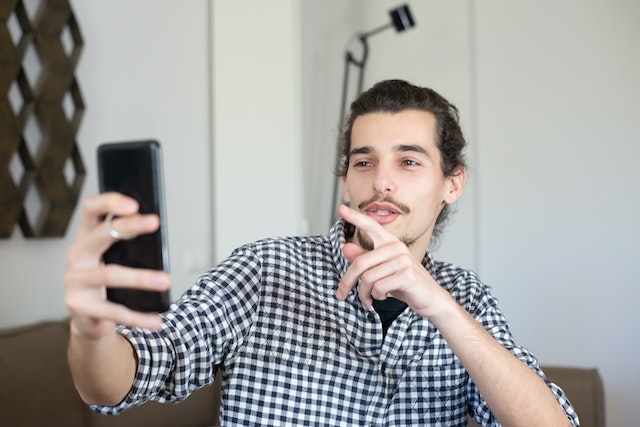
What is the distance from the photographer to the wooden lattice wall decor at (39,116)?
64.7 inches

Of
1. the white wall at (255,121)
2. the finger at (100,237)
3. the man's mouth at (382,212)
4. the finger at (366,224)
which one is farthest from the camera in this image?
the white wall at (255,121)

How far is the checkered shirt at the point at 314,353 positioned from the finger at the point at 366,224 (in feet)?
1.08

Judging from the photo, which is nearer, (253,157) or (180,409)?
(180,409)

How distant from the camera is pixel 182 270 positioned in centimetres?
229

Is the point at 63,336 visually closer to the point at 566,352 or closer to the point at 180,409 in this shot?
the point at 180,409

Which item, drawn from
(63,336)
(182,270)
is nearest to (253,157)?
(182,270)

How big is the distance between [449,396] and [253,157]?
54.4 inches

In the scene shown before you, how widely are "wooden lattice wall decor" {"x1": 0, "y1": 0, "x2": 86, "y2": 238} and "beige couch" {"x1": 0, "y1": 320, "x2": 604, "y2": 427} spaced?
286 millimetres

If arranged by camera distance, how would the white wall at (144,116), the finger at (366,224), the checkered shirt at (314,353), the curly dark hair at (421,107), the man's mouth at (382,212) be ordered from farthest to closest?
the white wall at (144,116)
the curly dark hair at (421,107)
the man's mouth at (382,212)
the checkered shirt at (314,353)
the finger at (366,224)

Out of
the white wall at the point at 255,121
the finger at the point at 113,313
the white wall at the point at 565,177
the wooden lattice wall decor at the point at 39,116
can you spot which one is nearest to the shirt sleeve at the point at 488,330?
the finger at the point at 113,313

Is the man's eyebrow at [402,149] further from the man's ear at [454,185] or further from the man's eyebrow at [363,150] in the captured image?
the man's ear at [454,185]

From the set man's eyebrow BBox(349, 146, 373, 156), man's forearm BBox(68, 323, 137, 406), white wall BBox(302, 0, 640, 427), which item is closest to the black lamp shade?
white wall BBox(302, 0, 640, 427)

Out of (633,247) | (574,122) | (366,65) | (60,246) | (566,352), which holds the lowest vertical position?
(566,352)

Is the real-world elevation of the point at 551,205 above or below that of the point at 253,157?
below
